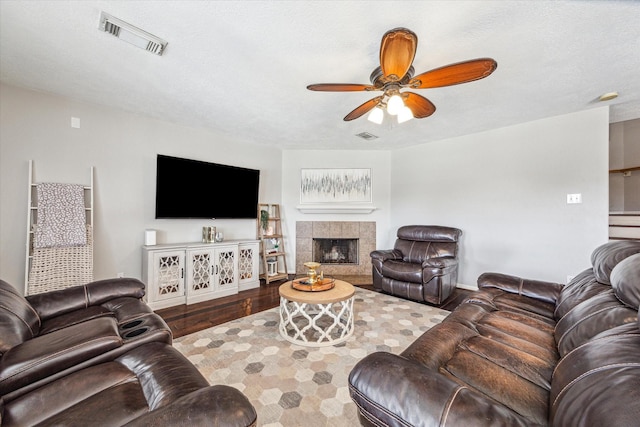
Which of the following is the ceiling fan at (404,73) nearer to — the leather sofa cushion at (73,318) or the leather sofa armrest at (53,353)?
the leather sofa armrest at (53,353)

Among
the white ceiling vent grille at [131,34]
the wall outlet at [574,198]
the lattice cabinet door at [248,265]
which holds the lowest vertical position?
the lattice cabinet door at [248,265]

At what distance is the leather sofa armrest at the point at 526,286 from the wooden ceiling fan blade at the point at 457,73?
1666 millimetres

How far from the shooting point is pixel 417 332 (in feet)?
8.23

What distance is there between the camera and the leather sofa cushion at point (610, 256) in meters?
1.52

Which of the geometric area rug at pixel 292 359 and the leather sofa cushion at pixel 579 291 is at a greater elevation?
the leather sofa cushion at pixel 579 291

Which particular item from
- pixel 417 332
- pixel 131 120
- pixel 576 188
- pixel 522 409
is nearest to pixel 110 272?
pixel 131 120

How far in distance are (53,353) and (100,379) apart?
0.25 metres

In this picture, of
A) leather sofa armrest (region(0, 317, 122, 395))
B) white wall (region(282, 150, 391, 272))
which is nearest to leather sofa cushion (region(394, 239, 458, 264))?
white wall (region(282, 150, 391, 272))

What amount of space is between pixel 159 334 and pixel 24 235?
249cm

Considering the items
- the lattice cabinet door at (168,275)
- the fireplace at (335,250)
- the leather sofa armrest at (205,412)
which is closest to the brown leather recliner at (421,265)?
the fireplace at (335,250)

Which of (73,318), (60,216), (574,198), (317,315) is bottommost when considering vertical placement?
(317,315)

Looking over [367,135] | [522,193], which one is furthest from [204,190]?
[522,193]

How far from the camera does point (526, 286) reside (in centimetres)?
208

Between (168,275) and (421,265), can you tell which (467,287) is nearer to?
(421,265)
